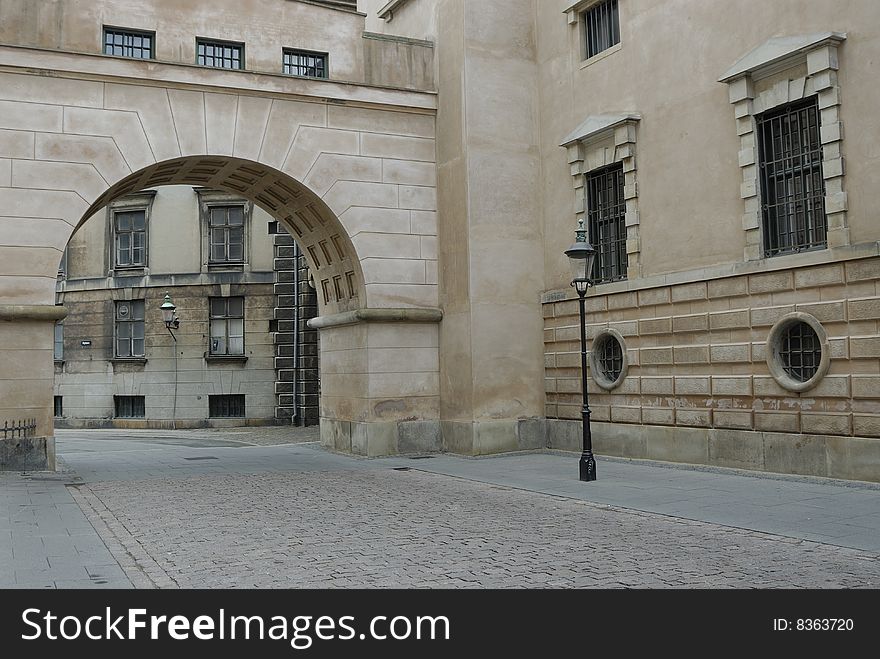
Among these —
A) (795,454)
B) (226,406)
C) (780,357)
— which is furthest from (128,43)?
(226,406)

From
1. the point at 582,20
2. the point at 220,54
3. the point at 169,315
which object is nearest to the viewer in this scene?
the point at 220,54

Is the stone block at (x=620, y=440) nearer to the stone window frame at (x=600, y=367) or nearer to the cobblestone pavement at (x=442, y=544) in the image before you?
the stone window frame at (x=600, y=367)

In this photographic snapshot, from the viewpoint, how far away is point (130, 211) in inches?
1373

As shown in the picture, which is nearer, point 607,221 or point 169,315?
point 607,221

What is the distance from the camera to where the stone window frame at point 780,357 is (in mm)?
14086

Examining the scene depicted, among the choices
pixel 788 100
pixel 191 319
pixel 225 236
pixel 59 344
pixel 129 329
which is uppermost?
pixel 225 236

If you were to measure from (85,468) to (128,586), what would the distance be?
12.0 metres

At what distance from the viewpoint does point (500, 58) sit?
2059cm

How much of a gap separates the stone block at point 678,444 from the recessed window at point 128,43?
12.8 metres

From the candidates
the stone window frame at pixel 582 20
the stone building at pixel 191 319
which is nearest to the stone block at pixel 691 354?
the stone window frame at pixel 582 20

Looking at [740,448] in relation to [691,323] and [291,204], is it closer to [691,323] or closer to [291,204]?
[691,323]

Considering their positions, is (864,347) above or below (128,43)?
below

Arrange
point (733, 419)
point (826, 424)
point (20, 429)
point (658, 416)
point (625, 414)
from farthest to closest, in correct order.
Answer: point (625, 414)
point (658, 416)
point (20, 429)
point (733, 419)
point (826, 424)

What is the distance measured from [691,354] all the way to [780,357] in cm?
189
